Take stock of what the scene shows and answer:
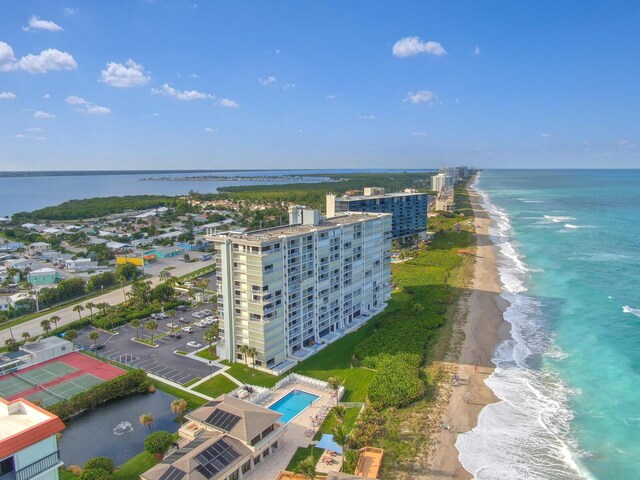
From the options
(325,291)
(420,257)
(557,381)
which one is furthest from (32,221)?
(557,381)

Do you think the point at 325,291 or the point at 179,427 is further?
the point at 325,291

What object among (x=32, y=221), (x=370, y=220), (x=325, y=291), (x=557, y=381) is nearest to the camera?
(x=557, y=381)

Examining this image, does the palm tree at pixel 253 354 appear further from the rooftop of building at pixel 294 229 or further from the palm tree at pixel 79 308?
the palm tree at pixel 79 308

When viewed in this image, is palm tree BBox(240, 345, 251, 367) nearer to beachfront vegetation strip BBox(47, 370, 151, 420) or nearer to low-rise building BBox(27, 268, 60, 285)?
beachfront vegetation strip BBox(47, 370, 151, 420)

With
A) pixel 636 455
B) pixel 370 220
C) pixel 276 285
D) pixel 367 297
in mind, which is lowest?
pixel 636 455

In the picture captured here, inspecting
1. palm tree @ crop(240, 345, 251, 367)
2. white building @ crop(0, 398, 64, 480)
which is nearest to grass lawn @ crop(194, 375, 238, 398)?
palm tree @ crop(240, 345, 251, 367)

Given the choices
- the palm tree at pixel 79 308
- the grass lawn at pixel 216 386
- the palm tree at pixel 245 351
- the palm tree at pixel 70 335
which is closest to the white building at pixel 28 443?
the grass lawn at pixel 216 386

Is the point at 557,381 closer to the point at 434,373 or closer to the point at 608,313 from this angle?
the point at 434,373

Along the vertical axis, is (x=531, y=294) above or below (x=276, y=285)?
below
